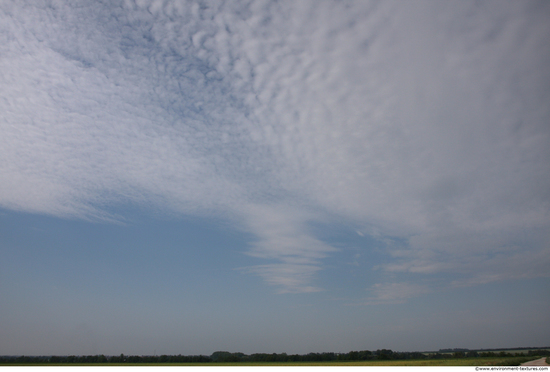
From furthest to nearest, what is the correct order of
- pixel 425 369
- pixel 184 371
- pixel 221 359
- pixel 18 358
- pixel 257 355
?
1. pixel 257 355
2. pixel 221 359
3. pixel 18 358
4. pixel 184 371
5. pixel 425 369

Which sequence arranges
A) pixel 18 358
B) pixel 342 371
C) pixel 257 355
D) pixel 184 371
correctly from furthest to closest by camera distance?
pixel 257 355 → pixel 18 358 → pixel 184 371 → pixel 342 371

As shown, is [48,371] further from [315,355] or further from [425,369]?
[315,355]

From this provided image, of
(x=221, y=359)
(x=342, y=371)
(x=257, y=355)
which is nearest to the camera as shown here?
(x=342, y=371)

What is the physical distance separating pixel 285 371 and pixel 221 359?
10389 cm

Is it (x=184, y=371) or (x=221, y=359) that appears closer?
(x=184, y=371)

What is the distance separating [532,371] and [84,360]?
137 meters

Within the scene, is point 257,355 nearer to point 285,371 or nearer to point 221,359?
point 221,359

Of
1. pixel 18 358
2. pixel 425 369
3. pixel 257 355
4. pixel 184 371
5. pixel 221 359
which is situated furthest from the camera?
pixel 257 355

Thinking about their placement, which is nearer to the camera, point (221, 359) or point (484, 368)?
point (484, 368)

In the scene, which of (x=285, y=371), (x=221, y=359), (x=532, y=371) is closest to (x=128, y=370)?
(x=285, y=371)

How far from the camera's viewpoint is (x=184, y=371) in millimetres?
32062

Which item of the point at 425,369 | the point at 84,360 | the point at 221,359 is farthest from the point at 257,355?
the point at 425,369

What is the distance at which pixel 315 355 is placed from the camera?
117375mm

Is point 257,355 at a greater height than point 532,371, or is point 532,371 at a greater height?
point 532,371
